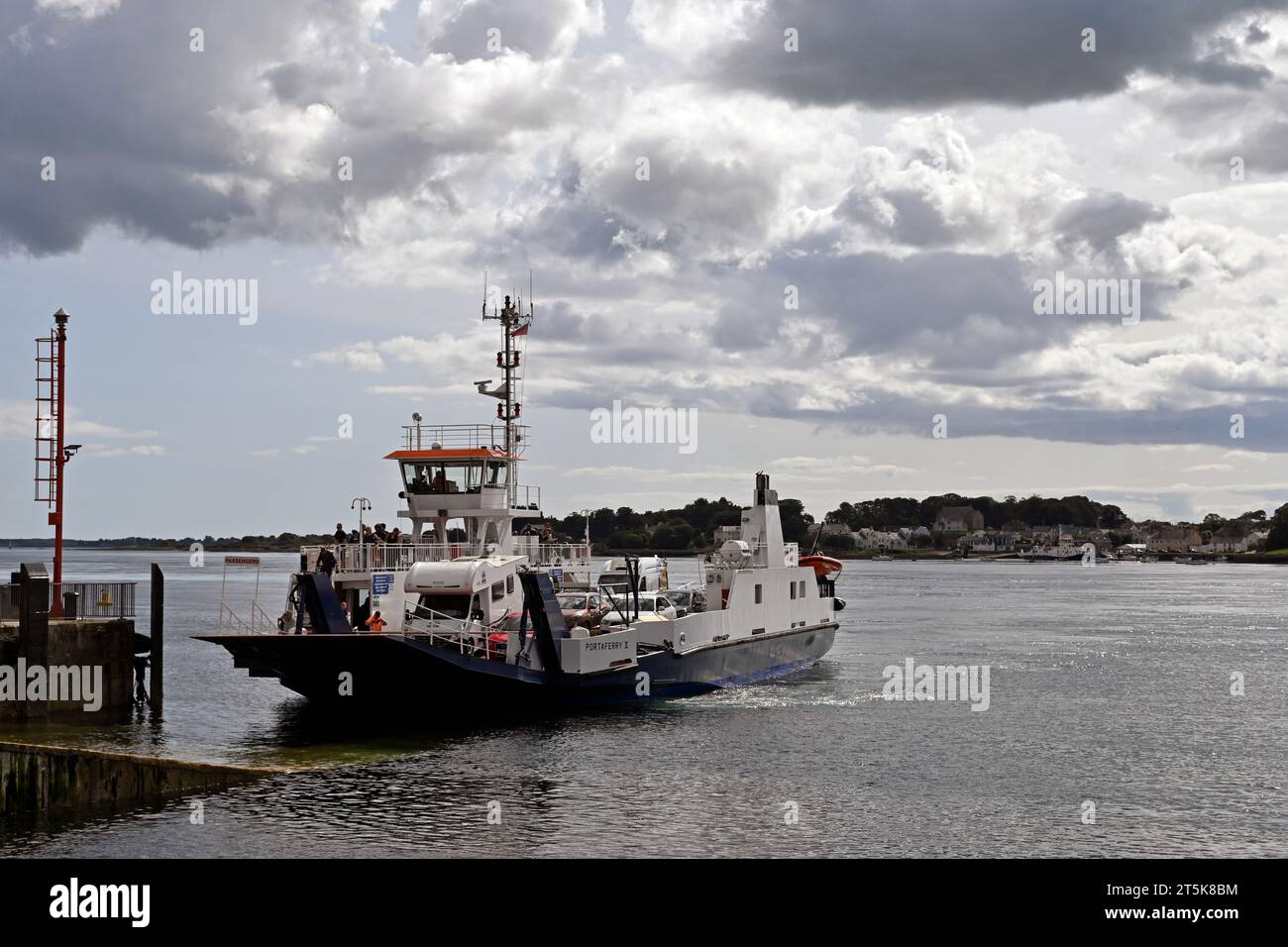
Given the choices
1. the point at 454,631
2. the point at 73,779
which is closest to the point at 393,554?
the point at 454,631

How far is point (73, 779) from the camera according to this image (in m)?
24.6

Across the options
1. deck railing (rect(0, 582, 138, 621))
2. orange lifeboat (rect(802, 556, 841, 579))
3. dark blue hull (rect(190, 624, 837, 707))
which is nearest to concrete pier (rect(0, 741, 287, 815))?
dark blue hull (rect(190, 624, 837, 707))

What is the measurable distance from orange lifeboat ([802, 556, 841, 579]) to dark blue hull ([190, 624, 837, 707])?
16.3m

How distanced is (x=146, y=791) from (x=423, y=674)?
1003 centimetres

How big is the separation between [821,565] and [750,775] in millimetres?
26918

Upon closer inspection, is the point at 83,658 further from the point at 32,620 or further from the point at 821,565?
the point at 821,565

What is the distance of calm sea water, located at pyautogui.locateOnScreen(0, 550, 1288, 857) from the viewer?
23906mm

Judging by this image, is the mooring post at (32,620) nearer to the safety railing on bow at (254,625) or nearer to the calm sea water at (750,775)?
the calm sea water at (750,775)

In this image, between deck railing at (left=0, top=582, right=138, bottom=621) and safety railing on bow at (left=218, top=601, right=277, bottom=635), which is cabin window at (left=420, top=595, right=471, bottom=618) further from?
deck railing at (left=0, top=582, right=138, bottom=621)

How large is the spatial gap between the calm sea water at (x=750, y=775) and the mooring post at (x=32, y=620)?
1.75 metres

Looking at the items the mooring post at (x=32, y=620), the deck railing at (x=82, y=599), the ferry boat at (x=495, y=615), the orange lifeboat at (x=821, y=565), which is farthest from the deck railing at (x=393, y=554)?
the orange lifeboat at (x=821, y=565)

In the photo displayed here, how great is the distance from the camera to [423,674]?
34719mm
